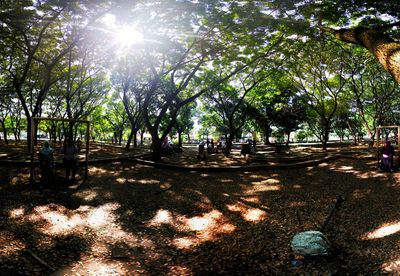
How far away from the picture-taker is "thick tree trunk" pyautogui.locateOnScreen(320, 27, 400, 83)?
453 cm

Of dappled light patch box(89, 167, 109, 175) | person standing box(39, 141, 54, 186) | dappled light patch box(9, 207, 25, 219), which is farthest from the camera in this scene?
dappled light patch box(89, 167, 109, 175)

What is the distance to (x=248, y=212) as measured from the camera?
25.9 feet

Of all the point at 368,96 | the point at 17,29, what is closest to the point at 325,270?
the point at 17,29

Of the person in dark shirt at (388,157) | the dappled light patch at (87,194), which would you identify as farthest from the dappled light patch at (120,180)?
the person in dark shirt at (388,157)

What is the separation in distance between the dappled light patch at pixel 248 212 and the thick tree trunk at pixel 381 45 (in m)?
4.55

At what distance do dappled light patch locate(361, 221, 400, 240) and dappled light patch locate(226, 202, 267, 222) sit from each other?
2.44 meters

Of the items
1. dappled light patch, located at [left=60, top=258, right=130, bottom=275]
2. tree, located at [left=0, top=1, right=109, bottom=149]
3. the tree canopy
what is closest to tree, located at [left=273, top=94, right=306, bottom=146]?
the tree canopy

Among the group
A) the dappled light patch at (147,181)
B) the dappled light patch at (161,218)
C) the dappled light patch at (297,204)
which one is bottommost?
the dappled light patch at (161,218)

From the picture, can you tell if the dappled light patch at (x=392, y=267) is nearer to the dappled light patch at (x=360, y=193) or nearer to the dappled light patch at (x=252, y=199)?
the dappled light patch at (x=360, y=193)

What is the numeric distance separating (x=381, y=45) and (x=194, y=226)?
559cm

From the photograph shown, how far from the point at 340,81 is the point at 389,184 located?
673 inches

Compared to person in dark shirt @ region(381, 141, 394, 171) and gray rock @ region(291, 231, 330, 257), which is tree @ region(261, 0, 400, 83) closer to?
person in dark shirt @ region(381, 141, 394, 171)

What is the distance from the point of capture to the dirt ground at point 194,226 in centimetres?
491

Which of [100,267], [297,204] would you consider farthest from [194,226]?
[297,204]
